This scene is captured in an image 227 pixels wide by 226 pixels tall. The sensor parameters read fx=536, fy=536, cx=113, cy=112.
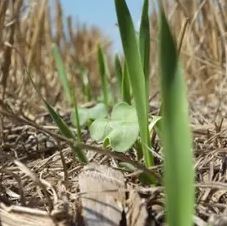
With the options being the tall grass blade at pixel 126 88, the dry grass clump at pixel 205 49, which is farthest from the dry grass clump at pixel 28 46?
the dry grass clump at pixel 205 49

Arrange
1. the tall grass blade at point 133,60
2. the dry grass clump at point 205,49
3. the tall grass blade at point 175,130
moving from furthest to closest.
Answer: the dry grass clump at point 205,49 → the tall grass blade at point 133,60 → the tall grass blade at point 175,130

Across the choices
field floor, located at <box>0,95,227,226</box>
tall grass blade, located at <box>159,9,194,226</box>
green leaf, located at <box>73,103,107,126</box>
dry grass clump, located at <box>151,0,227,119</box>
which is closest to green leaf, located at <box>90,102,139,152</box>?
field floor, located at <box>0,95,227,226</box>

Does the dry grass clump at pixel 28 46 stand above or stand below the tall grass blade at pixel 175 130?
above

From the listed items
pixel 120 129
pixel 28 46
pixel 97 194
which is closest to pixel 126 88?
pixel 120 129

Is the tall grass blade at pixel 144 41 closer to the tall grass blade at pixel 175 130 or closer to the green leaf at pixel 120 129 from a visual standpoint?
the green leaf at pixel 120 129

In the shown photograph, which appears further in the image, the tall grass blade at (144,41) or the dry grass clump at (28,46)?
the dry grass clump at (28,46)

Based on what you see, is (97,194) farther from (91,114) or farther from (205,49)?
(205,49)
